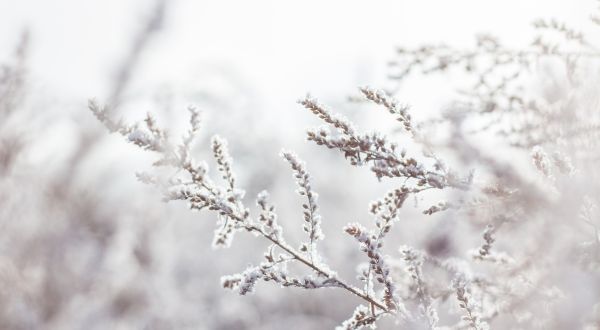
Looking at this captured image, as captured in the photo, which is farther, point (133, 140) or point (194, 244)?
point (194, 244)

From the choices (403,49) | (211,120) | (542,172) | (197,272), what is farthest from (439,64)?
(197,272)

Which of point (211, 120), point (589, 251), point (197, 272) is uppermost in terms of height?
point (197, 272)

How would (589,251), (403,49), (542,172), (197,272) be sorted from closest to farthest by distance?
1. (542,172)
2. (589,251)
3. (403,49)
4. (197,272)

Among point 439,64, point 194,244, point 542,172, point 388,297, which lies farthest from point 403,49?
Result: point 194,244

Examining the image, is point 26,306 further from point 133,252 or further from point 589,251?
point 589,251

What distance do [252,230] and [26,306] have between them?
5.16 m

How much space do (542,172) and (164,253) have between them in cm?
579

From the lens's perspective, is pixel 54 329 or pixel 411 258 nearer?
pixel 411 258

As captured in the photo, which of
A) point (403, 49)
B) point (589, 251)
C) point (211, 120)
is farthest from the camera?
point (211, 120)

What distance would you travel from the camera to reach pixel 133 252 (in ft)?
21.1

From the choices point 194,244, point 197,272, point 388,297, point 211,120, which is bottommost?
point 388,297

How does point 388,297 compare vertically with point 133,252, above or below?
below

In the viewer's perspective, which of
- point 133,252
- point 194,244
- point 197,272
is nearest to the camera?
point 133,252

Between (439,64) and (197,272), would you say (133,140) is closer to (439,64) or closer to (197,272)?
(439,64)
